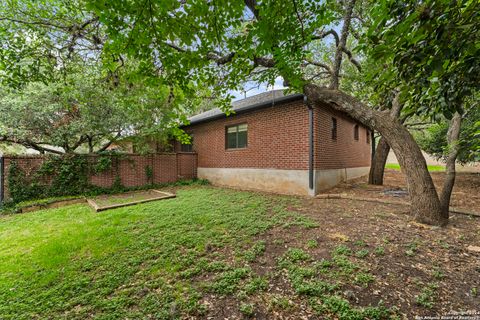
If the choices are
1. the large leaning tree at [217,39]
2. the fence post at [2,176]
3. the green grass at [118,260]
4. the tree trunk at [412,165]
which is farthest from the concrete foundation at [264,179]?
the fence post at [2,176]

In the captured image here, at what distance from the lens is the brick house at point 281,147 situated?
6805 mm

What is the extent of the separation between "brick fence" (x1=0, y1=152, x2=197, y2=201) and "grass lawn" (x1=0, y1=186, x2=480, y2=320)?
310cm

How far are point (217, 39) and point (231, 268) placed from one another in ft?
12.0

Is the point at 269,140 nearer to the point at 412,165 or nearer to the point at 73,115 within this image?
the point at 412,165

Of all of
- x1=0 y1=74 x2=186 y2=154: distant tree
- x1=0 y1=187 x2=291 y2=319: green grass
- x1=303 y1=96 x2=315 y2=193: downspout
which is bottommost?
x1=0 y1=187 x2=291 y2=319: green grass

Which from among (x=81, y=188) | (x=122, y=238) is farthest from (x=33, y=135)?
(x=122, y=238)

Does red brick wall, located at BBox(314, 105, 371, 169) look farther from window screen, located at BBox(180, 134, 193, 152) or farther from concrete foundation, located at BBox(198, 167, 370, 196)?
window screen, located at BBox(180, 134, 193, 152)

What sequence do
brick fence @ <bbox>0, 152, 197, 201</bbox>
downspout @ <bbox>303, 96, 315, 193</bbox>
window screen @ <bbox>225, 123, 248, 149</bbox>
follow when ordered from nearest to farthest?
brick fence @ <bbox>0, 152, 197, 201</bbox>, downspout @ <bbox>303, 96, 315, 193</bbox>, window screen @ <bbox>225, 123, 248, 149</bbox>

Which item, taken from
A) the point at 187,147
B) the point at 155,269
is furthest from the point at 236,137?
the point at 155,269

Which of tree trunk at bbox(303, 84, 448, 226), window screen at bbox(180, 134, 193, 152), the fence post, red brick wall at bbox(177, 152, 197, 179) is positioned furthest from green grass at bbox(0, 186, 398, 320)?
window screen at bbox(180, 134, 193, 152)

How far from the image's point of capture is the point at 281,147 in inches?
292

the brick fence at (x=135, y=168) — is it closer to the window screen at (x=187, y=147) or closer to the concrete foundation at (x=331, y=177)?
the window screen at (x=187, y=147)

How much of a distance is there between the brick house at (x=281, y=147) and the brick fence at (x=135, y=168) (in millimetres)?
1048

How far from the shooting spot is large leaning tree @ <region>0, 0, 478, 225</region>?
105 inches
